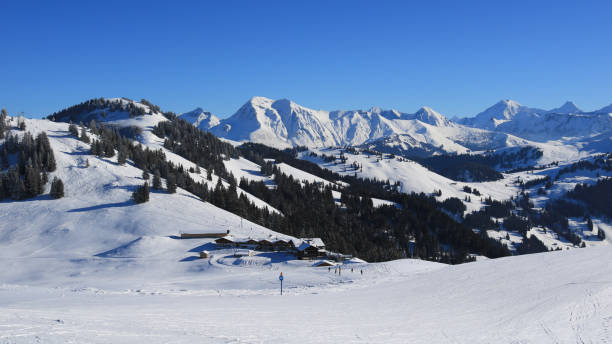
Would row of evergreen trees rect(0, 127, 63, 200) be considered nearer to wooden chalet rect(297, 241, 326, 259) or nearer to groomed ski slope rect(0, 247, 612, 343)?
groomed ski slope rect(0, 247, 612, 343)

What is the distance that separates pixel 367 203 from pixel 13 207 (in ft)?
466

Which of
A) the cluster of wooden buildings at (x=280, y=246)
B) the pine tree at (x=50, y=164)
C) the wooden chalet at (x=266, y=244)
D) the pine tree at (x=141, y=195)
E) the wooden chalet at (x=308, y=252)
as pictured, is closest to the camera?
the wooden chalet at (x=308, y=252)

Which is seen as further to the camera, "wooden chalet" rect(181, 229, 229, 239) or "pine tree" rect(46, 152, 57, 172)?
"pine tree" rect(46, 152, 57, 172)

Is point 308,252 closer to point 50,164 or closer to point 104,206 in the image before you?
point 104,206

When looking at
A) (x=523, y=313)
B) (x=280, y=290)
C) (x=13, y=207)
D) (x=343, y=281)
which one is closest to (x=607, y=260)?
(x=523, y=313)

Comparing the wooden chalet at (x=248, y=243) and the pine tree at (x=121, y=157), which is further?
the pine tree at (x=121, y=157)

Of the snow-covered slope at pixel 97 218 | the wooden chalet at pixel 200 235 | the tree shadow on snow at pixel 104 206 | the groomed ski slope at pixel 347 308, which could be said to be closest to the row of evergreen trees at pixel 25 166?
the snow-covered slope at pixel 97 218

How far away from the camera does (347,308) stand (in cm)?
3659

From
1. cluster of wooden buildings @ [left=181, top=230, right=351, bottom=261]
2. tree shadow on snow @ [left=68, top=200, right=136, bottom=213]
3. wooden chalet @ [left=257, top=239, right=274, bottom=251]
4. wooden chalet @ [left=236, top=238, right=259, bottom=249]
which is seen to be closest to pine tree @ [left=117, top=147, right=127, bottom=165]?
Answer: tree shadow on snow @ [left=68, top=200, right=136, bottom=213]

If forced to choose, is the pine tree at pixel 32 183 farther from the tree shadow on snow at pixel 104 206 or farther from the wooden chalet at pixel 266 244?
the wooden chalet at pixel 266 244

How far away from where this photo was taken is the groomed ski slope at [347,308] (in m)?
23.1

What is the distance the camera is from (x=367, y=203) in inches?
7589

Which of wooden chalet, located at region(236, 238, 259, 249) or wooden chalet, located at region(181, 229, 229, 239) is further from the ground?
wooden chalet, located at region(181, 229, 229, 239)

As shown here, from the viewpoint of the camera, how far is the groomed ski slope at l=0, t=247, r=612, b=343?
2308 cm
